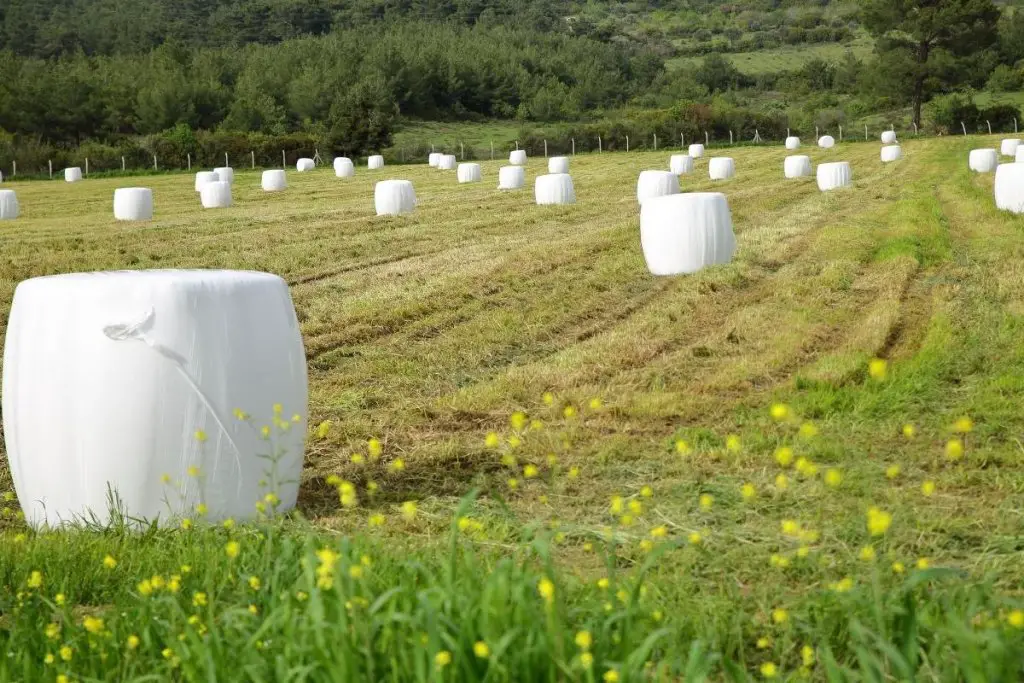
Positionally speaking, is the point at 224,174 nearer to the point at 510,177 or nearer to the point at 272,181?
the point at 272,181

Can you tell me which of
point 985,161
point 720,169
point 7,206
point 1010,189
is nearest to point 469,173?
point 720,169

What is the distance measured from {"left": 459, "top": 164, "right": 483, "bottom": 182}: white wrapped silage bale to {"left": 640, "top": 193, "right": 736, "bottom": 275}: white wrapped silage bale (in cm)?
2446

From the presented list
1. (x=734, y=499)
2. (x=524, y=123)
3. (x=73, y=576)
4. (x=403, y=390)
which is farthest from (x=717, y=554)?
(x=524, y=123)

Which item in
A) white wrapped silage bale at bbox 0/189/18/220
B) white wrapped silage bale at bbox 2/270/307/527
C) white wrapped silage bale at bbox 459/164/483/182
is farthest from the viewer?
white wrapped silage bale at bbox 459/164/483/182

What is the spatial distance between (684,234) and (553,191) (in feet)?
40.1

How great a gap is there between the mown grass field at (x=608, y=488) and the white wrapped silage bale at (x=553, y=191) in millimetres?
8074

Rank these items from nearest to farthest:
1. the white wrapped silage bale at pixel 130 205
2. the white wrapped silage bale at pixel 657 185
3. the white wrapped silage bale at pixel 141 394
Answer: the white wrapped silage bale at pixel 141 394, the white wrapped silage bale at pixel 657 185, the white wrapped silage bale at pixel 130 205

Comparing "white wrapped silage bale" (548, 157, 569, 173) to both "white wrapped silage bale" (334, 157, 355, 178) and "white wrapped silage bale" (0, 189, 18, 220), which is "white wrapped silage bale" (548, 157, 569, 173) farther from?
"white wrapped silage bale" (0, 189, 18, 220)

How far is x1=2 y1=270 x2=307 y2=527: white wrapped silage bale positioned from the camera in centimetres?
586

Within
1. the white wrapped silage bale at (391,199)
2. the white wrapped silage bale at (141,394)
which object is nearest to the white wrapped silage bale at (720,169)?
the white wrapped silage bale at (391,199)

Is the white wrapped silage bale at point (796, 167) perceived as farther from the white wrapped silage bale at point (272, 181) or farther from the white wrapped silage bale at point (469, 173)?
the white wrapped silage bale at point (272, 181)

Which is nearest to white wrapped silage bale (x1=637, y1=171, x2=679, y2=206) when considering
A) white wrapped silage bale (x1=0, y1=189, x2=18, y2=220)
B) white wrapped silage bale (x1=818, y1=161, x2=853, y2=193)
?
white wrapped silage bale (x1=818, y1=161, x2=853, y2=193)

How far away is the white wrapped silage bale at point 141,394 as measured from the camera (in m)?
5.86

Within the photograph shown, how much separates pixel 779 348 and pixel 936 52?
7015 centimetres
